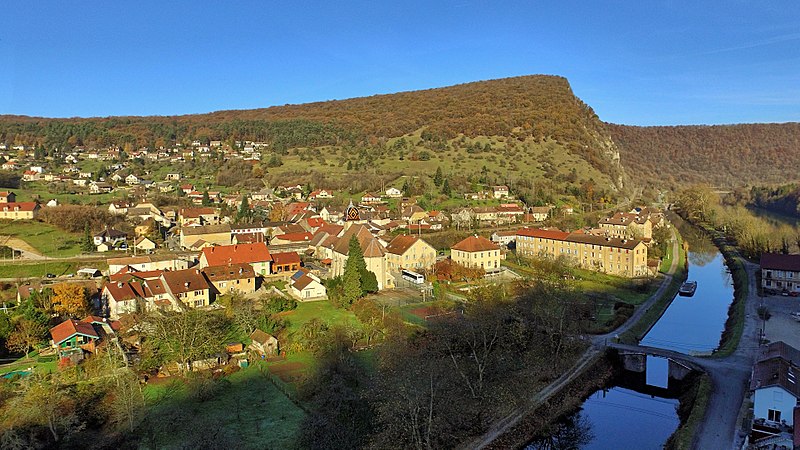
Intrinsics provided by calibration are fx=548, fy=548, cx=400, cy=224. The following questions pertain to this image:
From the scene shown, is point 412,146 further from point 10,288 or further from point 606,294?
point 10,288

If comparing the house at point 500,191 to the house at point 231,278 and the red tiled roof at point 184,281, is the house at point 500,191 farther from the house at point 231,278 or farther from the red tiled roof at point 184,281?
the red tiled roof at point 184,281

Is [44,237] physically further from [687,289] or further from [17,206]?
[687,289]

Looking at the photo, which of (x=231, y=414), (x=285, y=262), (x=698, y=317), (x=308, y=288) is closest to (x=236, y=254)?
(x=285, y=262)

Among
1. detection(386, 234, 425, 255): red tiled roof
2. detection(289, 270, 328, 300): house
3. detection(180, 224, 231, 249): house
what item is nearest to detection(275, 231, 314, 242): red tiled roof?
detection(180, 224, 231, 249): house

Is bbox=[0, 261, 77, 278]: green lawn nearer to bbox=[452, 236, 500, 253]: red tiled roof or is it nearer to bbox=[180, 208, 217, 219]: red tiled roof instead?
bbox=[180, 208, 217, 219]: red tiled roof

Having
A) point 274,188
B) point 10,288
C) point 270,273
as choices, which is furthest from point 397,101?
point 10,288

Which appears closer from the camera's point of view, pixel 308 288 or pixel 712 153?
pixel 308 288
